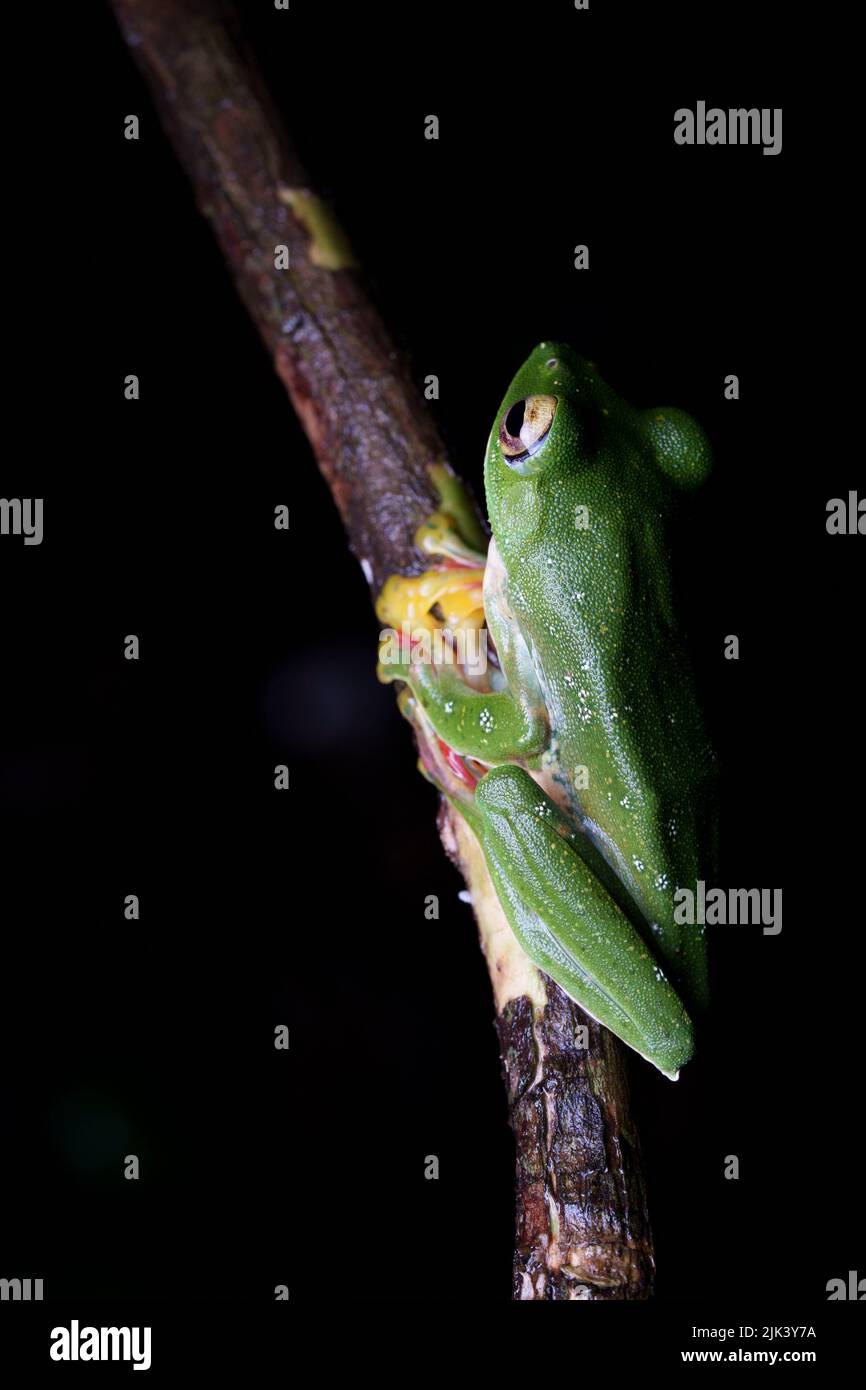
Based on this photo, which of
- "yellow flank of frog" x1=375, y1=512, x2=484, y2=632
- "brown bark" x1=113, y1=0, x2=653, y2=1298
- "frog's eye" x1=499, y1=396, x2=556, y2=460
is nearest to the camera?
"brown bark" x1=113, y1=0, x2=653, y2=1298

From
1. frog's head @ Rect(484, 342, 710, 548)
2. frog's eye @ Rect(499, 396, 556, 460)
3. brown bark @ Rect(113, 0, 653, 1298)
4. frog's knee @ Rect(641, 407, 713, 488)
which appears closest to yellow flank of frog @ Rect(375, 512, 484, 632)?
brown bark @ Rect(113, 0, 653, 1298)

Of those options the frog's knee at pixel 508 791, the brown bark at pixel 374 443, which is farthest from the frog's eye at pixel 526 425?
the frog's knee at pixel 508 791

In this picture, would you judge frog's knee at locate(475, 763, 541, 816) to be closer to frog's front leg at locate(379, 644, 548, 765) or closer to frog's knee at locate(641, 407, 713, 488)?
frog's front leg at locate(379, 644, 548, 765)

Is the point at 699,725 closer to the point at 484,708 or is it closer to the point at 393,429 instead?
the point at 484,708

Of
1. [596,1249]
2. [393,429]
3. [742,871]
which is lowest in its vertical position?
[596,1249]

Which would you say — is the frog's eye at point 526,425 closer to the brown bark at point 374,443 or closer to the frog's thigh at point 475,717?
the brown bark at point 374,443

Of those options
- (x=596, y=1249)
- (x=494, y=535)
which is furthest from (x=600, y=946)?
(x=494, y=535)

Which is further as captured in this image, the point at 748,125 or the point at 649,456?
the point at 748,125
